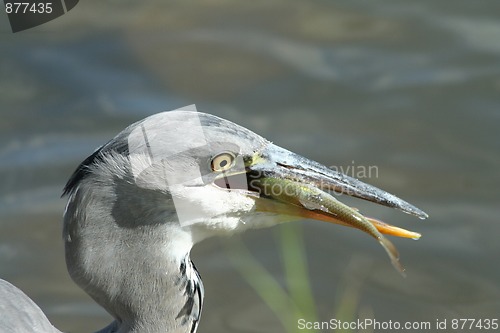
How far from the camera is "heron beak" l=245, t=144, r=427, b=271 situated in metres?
3.51

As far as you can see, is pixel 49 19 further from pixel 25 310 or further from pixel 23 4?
pixel 25 310

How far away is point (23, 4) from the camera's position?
7.10m

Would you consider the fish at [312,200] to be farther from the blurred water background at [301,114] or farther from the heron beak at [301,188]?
the blurred water background at [301,114]

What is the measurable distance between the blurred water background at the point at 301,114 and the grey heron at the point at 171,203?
151 centimetres

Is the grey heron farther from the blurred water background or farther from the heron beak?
the blurred water background

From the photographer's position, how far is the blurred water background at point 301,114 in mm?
5195

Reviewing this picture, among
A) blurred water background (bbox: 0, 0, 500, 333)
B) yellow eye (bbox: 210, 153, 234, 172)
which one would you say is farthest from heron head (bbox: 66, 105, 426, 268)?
blurred water background (bbox: 0, 0, 500, 333)

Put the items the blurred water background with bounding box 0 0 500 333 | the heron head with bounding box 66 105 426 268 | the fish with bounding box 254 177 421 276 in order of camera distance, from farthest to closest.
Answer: the blurred water background with bounding box 0 0 500 333
the fish with bounding box 254 177 421 276
the heron head with bounding box 66 105 426 268

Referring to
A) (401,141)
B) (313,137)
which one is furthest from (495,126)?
(313,137)

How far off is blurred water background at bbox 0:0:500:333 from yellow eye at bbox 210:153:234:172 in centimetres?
179

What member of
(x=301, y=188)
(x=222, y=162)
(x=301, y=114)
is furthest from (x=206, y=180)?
(x=301, y=114)

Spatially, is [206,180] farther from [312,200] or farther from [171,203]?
[312,200]

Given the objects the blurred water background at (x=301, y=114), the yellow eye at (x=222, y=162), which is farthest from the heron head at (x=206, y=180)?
the blurred water background at (x=301, y=114)

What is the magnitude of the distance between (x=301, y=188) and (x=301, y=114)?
2.63 m
